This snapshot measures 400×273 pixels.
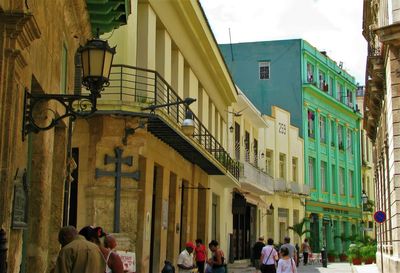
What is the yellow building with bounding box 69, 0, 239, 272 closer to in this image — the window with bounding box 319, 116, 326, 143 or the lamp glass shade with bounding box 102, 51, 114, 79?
the lamp glass shade with bounding box 102, 51, 114, 79

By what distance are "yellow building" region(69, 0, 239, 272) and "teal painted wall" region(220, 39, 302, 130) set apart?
70.3ft

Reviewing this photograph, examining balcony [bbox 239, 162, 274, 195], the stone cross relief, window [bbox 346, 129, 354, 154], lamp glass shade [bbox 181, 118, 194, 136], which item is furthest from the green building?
the stone cross relief

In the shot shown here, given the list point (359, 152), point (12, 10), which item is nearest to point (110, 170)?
point (12, 10)

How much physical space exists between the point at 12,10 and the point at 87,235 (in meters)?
2.50

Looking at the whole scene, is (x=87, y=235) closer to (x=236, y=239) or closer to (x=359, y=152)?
(x=236, y=239)

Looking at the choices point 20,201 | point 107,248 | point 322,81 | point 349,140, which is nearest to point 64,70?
point 107,248

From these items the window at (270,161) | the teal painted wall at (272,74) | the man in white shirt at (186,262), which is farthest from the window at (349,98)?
the man in white shirt at (186,262)

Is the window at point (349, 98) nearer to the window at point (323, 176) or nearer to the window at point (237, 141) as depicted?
the window at point (323, 176)

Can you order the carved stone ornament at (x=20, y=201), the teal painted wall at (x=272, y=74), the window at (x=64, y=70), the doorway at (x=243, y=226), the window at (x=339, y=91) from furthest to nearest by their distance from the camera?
the window at (x=339, y=91) → the teal painted wall at (x=272, y=74) → the doorway at (x=243, y=226) → the window at (x=64, y=70) → the carved stone ornament at (x=20, y=201)

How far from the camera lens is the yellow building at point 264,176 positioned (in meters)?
32.0

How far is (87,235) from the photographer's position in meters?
7.42

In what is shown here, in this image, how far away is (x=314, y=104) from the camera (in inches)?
1833

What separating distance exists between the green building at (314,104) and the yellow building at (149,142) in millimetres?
21794

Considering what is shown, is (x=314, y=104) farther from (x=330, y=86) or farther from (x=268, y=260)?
(x=268, y=260)
